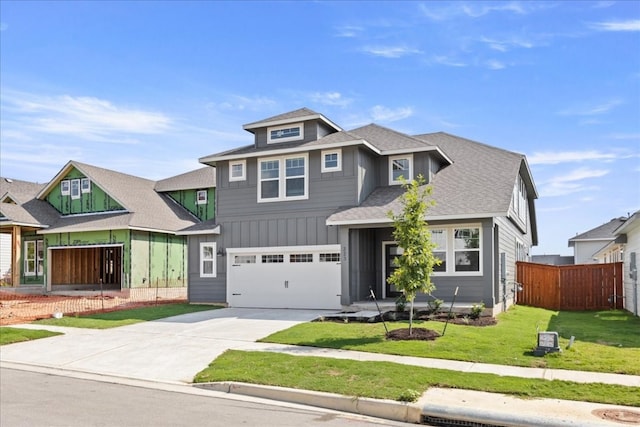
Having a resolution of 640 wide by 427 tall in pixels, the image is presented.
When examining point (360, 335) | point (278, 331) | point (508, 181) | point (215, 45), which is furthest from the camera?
point (508, 181)

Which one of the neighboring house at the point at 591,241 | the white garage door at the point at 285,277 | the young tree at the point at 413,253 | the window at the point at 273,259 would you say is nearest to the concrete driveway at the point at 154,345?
the white garage door at the point at 285,277

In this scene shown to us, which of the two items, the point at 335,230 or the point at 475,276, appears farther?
the point at 335,230

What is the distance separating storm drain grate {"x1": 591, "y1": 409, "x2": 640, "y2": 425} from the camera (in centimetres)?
749

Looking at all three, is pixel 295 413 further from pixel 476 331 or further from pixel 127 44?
pixel 127 44

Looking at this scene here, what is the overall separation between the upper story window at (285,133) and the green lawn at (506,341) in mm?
8185

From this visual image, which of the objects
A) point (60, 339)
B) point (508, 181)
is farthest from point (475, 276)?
point (60, 339)

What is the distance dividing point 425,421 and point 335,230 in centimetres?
1213

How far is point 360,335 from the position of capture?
1400 centimetres

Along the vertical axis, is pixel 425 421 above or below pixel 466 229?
below

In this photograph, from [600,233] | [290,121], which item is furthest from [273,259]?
[600,233]

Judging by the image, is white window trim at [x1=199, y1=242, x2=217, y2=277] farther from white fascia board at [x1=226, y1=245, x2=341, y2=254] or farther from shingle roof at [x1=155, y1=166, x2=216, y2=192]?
shingle roof at [x1=155, y1=166, x2=216, y2=192]

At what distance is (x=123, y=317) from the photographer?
19.2 meters

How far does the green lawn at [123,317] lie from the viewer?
17734 millimetres

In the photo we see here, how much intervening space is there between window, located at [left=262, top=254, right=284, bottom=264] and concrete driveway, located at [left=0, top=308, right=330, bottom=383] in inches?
115
